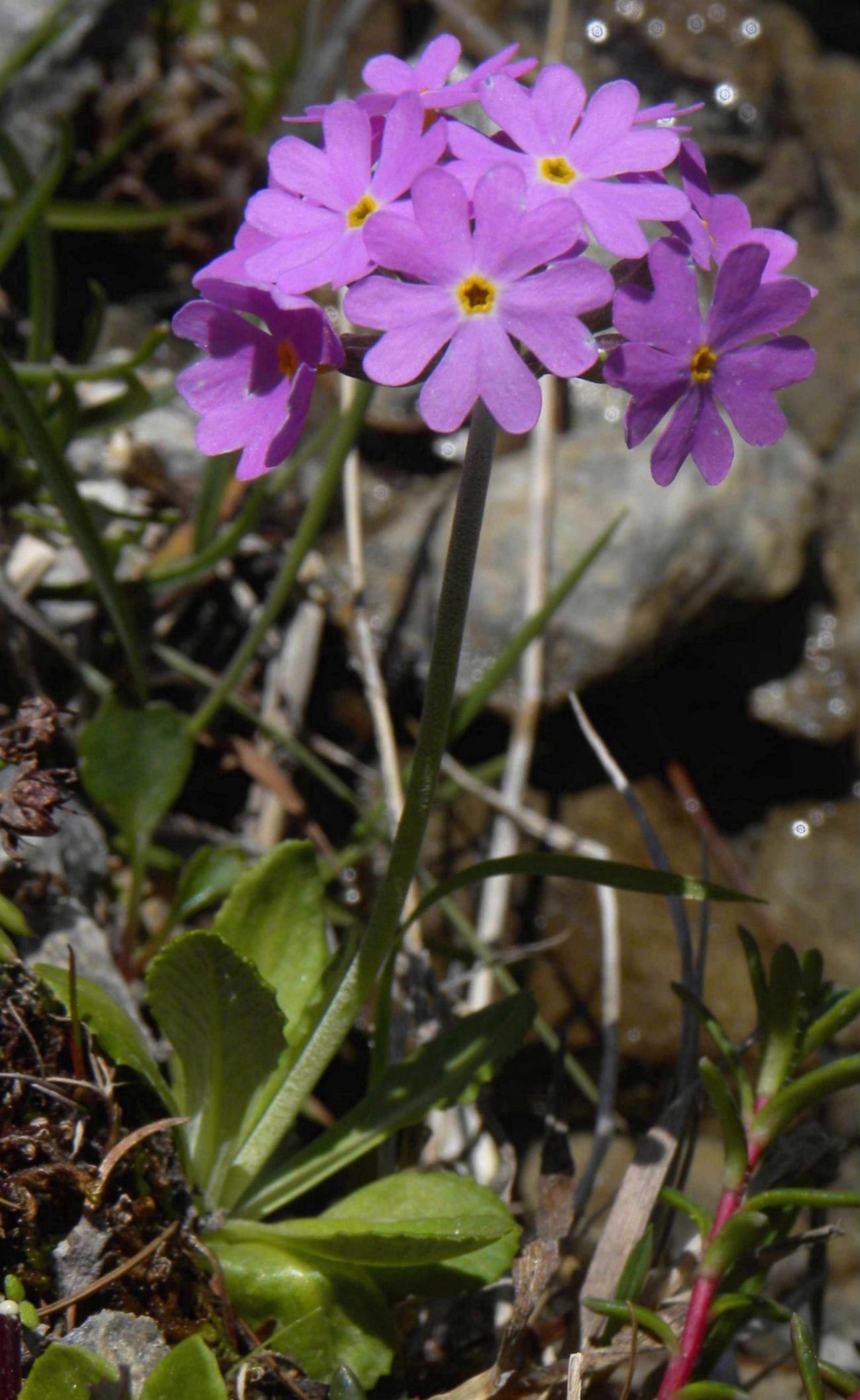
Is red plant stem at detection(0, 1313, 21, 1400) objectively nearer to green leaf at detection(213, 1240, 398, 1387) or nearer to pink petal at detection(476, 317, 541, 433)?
green leaf at detection(213, 1240, 398, 1387)

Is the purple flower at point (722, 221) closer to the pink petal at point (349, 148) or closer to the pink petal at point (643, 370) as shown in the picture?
the pink petal at point (643, 370)

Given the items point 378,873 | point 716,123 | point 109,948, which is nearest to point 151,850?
point 109,948

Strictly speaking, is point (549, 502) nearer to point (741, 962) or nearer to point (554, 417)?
point (554, 417)

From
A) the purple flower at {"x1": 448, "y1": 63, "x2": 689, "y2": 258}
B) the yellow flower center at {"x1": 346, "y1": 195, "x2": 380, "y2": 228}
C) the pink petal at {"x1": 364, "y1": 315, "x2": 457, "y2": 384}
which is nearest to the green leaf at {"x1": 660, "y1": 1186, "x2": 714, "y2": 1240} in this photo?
the pink petal at {"x1": 364, "y1": 315, "x2": 457, "y2": 384}

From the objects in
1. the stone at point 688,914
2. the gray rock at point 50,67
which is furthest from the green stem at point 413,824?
the gray rock at point 50,67

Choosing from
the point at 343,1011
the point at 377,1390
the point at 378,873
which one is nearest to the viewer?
the point at 343,1011

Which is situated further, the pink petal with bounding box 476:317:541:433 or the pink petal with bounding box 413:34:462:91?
the pink petal with bounding box 413:34:462:91
